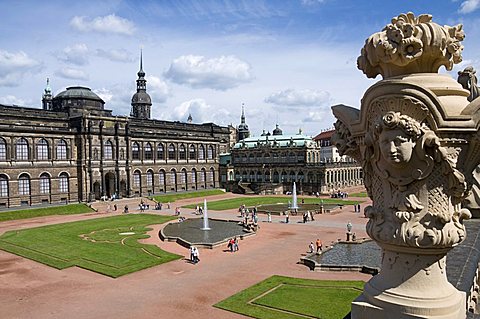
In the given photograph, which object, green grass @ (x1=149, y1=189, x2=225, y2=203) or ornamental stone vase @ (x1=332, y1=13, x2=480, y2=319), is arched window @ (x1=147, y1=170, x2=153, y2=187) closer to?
green grass @ (x1=149, y1=189, x2=225, y2=203)

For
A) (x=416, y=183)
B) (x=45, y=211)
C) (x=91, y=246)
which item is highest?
(x=416, y=183)

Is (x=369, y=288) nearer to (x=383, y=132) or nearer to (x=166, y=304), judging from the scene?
(x=383, y=132)

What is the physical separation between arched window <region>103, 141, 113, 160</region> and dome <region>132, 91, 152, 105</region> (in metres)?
30.0

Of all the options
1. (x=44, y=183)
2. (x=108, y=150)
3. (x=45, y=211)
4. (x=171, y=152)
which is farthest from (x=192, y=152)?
(x=45, y=211)

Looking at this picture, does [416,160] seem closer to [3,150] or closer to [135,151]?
[3,150]

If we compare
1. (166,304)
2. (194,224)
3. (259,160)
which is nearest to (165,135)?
(259,160)

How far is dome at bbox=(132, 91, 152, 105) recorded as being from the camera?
100375 millimetres

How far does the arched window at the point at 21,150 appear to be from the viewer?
61116 millimetres

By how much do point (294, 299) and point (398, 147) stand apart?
55.0 feet

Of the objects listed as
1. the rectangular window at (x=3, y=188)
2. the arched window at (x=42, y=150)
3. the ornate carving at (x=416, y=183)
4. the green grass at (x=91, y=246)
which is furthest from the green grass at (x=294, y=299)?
the arched window at (x=42, y=150)

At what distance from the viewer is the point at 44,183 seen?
212 ft

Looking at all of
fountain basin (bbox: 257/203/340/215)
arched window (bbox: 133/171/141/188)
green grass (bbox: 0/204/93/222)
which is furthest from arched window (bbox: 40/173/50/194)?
fountain basin (bbox: 257/203/340/215)

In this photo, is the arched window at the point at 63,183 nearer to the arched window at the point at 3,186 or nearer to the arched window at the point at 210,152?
the arched window at the point at 3,186

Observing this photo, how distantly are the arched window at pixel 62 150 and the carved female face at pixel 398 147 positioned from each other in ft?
227
